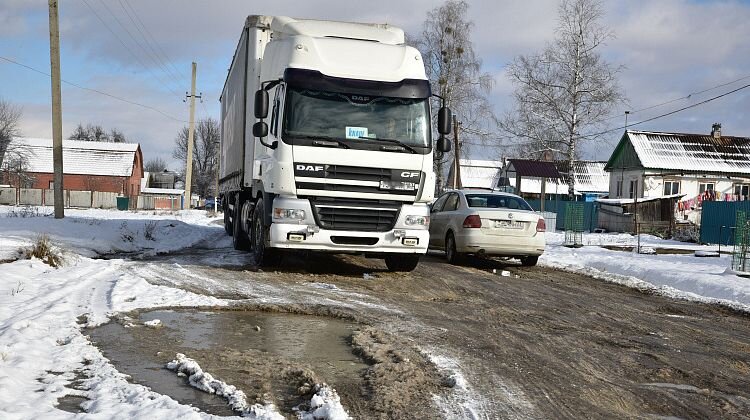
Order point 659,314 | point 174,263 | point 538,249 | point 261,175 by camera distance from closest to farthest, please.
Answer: point 659,314
point 261,175
point 174,263
point 538,249

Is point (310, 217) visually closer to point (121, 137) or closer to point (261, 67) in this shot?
point (261, 67)

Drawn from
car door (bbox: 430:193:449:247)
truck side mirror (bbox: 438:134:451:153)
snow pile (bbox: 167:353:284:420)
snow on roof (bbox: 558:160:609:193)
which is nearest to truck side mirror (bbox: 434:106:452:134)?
truck side mirror (bbox: 438:134:451:153)

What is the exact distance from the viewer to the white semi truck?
952 centimetres

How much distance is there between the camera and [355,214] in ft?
31.8

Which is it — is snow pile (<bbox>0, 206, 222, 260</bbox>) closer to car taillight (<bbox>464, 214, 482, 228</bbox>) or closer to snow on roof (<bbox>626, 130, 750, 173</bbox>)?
car taillight (<bbox>464, 214, 482, 228</bbox>)

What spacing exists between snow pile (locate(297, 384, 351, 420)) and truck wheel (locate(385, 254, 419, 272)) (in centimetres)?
689

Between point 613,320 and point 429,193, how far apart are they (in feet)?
11.7

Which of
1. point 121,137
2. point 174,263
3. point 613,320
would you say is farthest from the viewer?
point 121,137

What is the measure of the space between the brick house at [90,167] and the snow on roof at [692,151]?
5058 centimetres

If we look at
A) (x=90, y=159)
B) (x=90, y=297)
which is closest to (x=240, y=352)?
(x=90, y=297)

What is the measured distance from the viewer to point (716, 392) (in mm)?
4547

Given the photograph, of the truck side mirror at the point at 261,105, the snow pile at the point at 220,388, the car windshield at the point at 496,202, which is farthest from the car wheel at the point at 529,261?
the snow pile at the point at 220,388

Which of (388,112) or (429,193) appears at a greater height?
(388,112)

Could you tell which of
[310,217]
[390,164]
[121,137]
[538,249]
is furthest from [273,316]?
[121,137]
